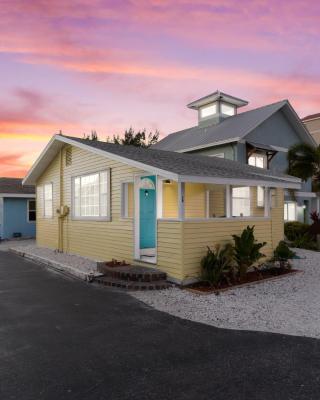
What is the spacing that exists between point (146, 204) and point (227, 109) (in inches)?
538

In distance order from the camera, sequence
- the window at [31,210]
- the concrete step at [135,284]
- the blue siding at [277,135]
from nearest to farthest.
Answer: the concrete step at [135,284] → the blue siding at [277,135] → the window at [31,210]

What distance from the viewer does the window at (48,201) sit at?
1524cm

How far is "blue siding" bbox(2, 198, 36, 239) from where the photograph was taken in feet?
72.1

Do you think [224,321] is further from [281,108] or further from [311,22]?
[281,108]

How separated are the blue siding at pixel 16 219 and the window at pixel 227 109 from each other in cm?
1438

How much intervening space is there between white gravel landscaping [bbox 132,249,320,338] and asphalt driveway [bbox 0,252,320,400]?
364 millimetres

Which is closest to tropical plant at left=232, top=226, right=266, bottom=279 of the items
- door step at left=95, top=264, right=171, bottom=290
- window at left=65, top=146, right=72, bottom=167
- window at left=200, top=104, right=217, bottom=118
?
door step at left=95, top=264, right=171, bottom=290

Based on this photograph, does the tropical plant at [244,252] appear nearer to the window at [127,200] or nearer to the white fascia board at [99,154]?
the white fascia board at [99,154]

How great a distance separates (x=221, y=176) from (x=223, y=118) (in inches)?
541

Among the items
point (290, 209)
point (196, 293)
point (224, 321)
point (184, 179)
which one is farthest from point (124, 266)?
point (290, 209)

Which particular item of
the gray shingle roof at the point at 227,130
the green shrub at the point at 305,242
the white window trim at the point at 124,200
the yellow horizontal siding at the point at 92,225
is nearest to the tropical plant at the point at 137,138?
the gray shingle roof at the point at 227,130

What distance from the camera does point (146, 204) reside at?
35.3ft

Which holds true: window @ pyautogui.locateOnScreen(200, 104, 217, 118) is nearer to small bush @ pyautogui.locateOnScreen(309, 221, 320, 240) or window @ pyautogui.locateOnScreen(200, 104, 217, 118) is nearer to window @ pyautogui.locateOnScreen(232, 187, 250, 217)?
window @ pyautogui.locateOnScreen(232, 187, 250, 217)

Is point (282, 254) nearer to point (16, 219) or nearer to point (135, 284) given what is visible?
point (135, 284)
